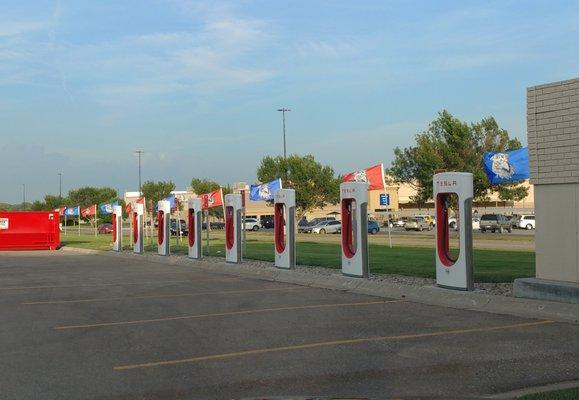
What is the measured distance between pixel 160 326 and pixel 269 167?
59.9m

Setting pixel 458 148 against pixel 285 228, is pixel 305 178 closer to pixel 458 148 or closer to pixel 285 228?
pixel 458 148

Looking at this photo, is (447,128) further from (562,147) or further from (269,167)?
(562,147)

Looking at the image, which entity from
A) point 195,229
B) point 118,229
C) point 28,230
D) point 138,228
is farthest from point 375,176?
point 28,230

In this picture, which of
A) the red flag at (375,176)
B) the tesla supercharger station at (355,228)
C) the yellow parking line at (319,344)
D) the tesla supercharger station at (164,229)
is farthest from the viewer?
the tesla supercharger station at (164,229)

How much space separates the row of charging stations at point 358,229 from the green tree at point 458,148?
27.2 meters

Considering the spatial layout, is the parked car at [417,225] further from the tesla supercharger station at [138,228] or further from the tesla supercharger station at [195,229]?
the tesla supercharger station at [195,229]

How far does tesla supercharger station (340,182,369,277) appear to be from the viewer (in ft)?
51.0

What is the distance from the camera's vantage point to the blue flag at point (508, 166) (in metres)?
14.1

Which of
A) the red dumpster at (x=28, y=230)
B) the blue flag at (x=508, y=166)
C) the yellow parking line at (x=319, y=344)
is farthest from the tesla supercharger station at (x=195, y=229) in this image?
the red dumpster at (x=28, y=230)

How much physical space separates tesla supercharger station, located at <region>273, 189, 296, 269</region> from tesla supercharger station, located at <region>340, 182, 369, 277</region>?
7.28ft

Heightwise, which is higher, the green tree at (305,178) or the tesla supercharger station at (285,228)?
the green tree at (305,178)

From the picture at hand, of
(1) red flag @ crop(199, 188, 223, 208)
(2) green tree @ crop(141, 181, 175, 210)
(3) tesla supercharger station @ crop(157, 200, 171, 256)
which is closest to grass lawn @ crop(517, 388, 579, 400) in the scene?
(3) tesla supercharger station @ crop(157, 200, 171, 256)

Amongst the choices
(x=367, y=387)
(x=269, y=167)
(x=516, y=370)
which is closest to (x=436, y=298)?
(x=516, y=370)

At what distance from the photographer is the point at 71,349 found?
873cm
